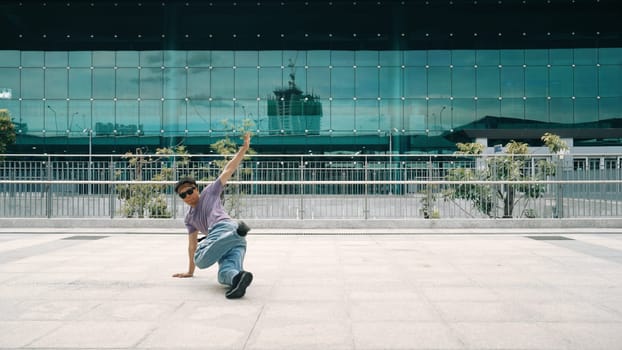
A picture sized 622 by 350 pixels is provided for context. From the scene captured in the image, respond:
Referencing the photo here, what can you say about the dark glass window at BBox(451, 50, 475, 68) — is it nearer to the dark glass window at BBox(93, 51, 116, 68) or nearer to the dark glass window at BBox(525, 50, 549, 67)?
the dark glass window at BBox(525, 50, 549, 67)

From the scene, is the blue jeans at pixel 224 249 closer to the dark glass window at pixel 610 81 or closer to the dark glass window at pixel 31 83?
the dark glass window at pixel 31 83

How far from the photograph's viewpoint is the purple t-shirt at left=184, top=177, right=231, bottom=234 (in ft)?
19.9

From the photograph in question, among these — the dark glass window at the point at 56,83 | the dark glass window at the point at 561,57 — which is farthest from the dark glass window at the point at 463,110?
the dark glass window at the point at 56,83

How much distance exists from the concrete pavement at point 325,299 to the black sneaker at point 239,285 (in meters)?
0.09

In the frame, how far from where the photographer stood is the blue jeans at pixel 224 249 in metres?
5.81

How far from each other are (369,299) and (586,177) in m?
10.6

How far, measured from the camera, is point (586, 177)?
45.3 ft

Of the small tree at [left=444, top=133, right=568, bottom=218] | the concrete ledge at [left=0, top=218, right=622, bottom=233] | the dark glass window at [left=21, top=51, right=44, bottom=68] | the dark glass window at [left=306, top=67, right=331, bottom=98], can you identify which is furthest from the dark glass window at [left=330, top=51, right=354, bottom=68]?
the concrete ledge at [left=0, top=218, right=622, bottom=233]

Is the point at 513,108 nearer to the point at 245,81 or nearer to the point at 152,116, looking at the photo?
the point at 245,81

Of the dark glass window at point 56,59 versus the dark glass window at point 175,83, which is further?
the dark glass window at point 56,59

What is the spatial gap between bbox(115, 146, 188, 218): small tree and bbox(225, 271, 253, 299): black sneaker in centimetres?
897

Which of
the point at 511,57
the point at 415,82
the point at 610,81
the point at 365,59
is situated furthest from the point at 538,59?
the point at 365,59
